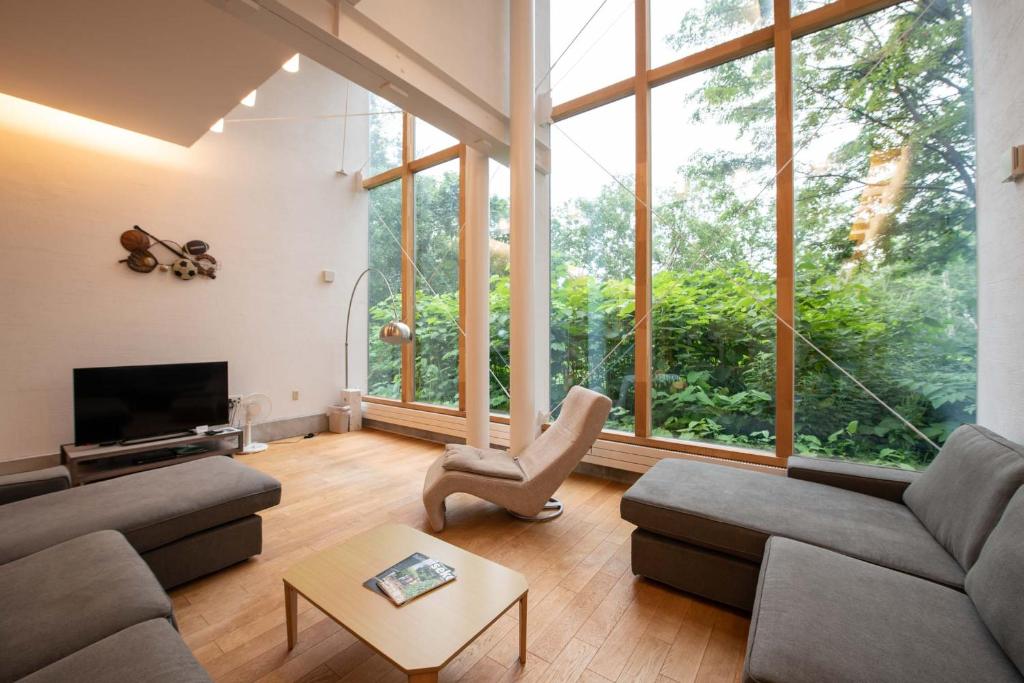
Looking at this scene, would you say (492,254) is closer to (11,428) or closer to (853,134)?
(853,134)

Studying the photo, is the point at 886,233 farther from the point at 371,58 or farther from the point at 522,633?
the point at 371,58

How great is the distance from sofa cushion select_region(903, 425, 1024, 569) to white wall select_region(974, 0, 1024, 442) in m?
0.35

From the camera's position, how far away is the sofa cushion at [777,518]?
1.54 meters

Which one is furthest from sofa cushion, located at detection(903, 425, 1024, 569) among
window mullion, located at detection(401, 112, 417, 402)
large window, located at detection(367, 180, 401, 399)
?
large window, located at detection(367, 180, 401, 399)

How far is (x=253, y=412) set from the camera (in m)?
4.41

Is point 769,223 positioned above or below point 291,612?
above

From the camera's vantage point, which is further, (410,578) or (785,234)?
(785,234)

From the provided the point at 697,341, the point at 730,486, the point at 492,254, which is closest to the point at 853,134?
the point at 697,341

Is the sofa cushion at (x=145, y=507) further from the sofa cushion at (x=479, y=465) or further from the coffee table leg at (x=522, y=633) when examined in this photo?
the coffee table leg at (x=522, y=633)

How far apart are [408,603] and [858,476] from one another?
220 cm

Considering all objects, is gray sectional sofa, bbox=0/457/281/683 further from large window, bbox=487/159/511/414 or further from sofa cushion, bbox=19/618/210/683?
large window, bbox=487/159/511/414

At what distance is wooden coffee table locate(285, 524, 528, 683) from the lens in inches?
47.6

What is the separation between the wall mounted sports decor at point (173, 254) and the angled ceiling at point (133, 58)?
96 centimetres

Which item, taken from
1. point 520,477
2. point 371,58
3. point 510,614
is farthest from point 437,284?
point 510,614
